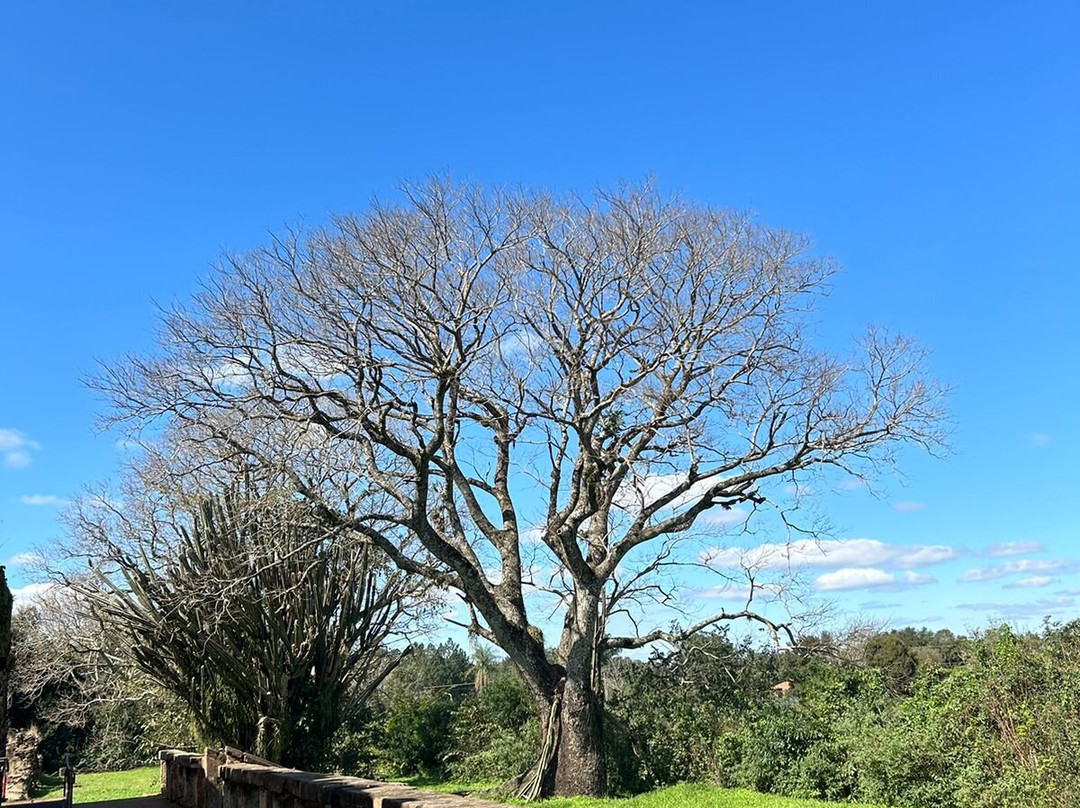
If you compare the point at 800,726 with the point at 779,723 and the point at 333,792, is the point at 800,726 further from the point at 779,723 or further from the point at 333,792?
the point at 333,792

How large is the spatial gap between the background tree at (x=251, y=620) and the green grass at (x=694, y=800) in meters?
3.12

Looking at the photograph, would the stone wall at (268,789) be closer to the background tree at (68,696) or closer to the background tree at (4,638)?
the background tree at (4,638)

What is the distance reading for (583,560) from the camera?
16.9 metres

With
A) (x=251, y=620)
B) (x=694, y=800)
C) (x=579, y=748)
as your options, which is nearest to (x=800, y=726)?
(x=694, y=800)

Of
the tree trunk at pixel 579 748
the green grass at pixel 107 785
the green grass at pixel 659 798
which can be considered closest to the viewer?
the green grass at pixel 659 798

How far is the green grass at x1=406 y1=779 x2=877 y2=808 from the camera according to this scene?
1403 centimetres

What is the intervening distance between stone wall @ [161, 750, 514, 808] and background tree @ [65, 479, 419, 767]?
5.03 ft

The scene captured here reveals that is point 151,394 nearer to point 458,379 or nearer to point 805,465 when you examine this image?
point 458,379

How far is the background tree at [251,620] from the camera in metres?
15.9

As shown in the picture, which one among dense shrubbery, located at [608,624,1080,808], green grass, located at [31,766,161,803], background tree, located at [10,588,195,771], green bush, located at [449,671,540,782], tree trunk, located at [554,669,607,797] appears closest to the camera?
dense shrubbery, located at [608,624,1080,808]

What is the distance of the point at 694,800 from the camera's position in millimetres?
14922

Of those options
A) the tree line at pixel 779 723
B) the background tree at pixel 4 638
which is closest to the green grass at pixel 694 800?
the tree line at pixel 779 723

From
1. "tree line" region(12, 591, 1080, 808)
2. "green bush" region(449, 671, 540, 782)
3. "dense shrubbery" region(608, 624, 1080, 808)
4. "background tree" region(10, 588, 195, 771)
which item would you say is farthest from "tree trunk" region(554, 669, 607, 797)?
"background tree" region(10, 588, 195, 771)

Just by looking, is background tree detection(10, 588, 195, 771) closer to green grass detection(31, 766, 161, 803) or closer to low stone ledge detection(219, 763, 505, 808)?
green grass detection(31, 766, 161, 803)
